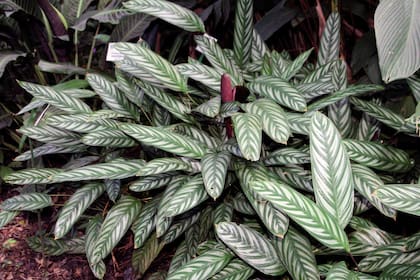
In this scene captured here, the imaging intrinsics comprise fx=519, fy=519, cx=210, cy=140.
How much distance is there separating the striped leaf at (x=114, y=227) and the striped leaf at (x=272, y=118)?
514 millimetres

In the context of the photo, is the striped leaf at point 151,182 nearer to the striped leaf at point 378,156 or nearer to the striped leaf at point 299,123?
the striped leaf at point 299,123

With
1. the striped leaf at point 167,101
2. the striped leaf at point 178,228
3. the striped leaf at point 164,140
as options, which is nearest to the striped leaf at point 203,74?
the striped leaf at point 167,101

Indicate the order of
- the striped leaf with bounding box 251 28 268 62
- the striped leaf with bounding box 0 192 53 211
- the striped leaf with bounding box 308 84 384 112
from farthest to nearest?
the striped leaf with bounding box 251 28 268 62, the striped leaf with bounding box 0 192 53 211, the striped leaf with bounding box 308 84 384 112

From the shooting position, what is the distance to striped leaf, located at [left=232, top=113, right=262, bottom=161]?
135 cm

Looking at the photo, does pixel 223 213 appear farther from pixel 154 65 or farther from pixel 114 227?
pixel 154 65

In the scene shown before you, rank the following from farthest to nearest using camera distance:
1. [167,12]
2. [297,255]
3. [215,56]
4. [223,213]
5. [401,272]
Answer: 1. [215,56]
2. [167,12]
3. [223,213]
4. [297,255]
5. [401,272]

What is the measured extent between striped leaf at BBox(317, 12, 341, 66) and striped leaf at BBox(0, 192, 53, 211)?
1102mm

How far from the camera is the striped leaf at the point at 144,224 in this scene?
1.65 meters

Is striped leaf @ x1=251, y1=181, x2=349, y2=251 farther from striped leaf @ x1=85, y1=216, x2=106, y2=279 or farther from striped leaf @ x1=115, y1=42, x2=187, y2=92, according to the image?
striped leaf @ x1=85, y1=216, x2=106, y2=279

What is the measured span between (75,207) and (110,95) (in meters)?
0.41

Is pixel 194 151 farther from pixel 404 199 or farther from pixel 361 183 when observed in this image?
pixel 404 199

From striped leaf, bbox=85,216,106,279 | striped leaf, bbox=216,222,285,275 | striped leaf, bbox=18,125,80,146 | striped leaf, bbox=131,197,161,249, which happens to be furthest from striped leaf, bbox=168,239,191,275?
striped leaf, bbox=18,125,80,146

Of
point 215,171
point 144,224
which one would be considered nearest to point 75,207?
point 144,224

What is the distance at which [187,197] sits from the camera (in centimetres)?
149
